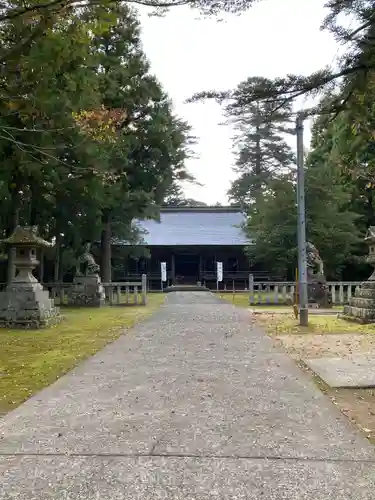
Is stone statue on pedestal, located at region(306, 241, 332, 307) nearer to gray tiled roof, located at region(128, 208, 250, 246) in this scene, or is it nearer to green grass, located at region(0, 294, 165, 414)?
green grass, located at region(0, 294, 165, 414)

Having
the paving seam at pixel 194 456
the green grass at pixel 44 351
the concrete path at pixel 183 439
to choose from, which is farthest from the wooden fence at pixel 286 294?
the paving seam at pixel 194 456

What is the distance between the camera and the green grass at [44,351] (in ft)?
18.3

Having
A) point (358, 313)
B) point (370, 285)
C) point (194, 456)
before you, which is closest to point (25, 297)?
point (358, 313)

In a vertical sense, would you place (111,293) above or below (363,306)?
above

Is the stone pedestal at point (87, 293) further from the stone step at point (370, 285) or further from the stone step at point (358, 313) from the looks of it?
the stone step at point (370, 285)

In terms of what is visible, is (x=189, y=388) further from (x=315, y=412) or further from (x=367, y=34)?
(x=367, y=34)

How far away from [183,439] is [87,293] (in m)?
16.2

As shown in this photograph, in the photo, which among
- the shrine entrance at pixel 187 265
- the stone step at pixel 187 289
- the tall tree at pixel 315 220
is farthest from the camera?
the shrine entrance at pixel 187 265

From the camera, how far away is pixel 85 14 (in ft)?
17.1

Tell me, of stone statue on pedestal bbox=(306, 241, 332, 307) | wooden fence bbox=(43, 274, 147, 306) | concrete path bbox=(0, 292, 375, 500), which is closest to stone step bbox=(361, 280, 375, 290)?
stone statue on pedestal bbox=(306, 241, 332, 307)

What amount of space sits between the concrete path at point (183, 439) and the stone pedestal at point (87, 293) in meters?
12.9

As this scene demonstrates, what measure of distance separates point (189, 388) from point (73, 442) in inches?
73.2

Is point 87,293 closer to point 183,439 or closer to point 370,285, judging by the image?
point 370,285

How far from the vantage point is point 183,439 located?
143 inches
